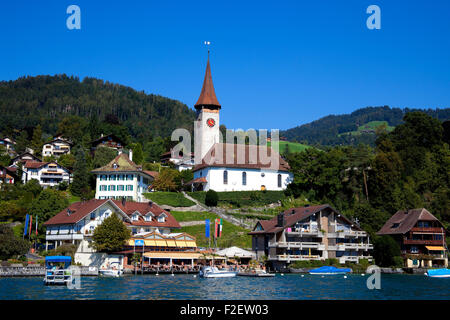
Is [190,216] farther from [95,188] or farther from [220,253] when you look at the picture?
[95,188]

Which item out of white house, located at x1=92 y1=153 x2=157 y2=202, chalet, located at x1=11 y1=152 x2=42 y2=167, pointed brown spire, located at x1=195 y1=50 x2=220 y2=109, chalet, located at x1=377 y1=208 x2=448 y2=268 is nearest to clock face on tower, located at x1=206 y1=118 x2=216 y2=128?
pointed brown spire, located at x1=195 y1=50 x2=220 y2=109

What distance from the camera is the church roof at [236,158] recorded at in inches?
A: 3679

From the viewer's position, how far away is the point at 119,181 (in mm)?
85500

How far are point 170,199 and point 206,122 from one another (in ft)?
96.3

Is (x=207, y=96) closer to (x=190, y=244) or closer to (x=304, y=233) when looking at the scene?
(x=190, y=244)

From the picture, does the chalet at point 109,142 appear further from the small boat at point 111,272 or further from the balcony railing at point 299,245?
the small boat at point 111,272

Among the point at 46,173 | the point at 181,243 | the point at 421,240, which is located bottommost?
the point at 181,243

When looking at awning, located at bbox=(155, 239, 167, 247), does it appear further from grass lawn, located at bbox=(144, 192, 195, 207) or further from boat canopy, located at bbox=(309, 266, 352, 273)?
boat canopy, located at bbox=(309, 266, 352, 273)

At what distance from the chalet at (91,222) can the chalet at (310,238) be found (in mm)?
13002

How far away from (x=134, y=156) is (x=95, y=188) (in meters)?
28.5

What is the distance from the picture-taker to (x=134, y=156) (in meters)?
119

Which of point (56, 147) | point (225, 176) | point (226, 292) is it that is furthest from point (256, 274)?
point (56, 147)
